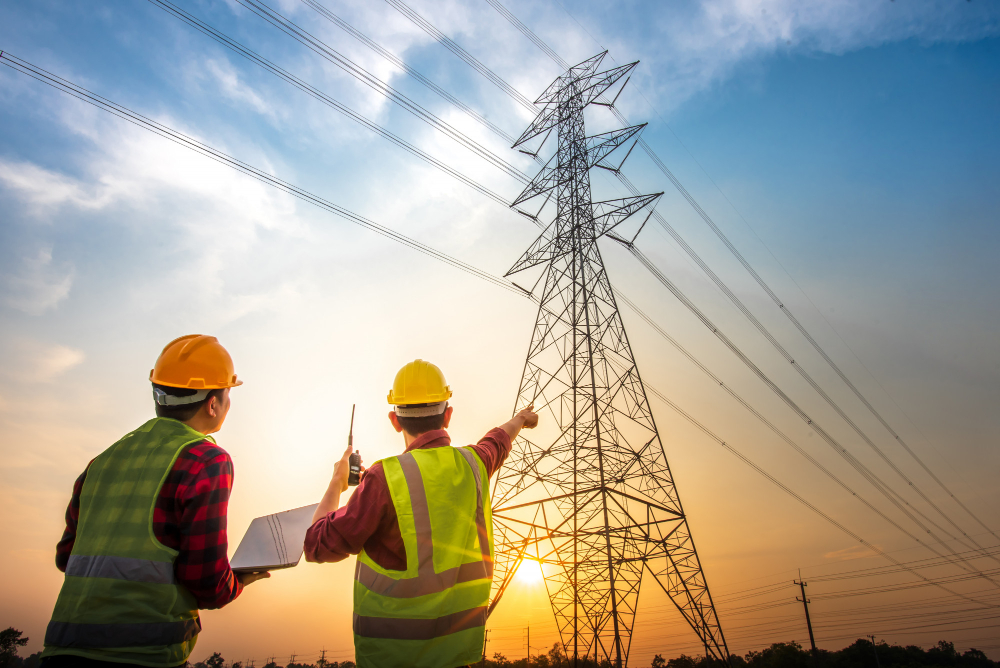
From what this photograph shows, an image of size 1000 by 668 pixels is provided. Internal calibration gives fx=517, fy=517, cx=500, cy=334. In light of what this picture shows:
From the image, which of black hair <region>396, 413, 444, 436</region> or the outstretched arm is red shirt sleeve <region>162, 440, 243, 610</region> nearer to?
black hair <region>396, 413, 444, 436</region>

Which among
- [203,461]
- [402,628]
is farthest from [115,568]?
[402,628]

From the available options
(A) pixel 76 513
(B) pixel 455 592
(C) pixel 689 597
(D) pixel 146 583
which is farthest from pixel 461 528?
(C) pixel 689 597

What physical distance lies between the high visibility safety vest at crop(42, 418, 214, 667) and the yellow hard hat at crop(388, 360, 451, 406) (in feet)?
3.22

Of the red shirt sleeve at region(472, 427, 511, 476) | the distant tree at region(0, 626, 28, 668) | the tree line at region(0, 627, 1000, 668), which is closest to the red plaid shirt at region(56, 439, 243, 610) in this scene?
the red shirt sleeve at region(472, 427, 511, 476)

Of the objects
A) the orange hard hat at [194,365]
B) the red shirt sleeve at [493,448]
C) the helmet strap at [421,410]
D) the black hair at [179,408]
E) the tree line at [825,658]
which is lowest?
the tree line at [825,658]

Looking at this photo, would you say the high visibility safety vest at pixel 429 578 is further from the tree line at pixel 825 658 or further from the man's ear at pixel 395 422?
the tree line at pixel 825 658

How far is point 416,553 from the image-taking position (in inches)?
80.8

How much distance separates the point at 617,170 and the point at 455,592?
1512 centimetres

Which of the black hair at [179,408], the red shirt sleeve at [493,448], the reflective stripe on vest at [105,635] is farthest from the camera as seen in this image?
the red shirt sleeve at [493,448]

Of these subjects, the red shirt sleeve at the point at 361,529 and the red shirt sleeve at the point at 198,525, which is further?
the red shirt sleeve at the point at 361,529

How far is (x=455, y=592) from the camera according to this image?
6.83ft

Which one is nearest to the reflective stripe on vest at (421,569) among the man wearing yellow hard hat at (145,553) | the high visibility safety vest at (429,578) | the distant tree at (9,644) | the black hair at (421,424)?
the high visibility safety vest at (429,578)

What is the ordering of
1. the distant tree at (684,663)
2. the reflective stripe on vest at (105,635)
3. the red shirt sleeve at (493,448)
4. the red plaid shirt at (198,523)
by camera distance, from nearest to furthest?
the reflective stripe on vest at (105,635) < the red plaid shirt at (198,523) < the red shirt sleeve at (493,448) < the distant tree at (684,663)

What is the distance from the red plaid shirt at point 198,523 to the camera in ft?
5.97
